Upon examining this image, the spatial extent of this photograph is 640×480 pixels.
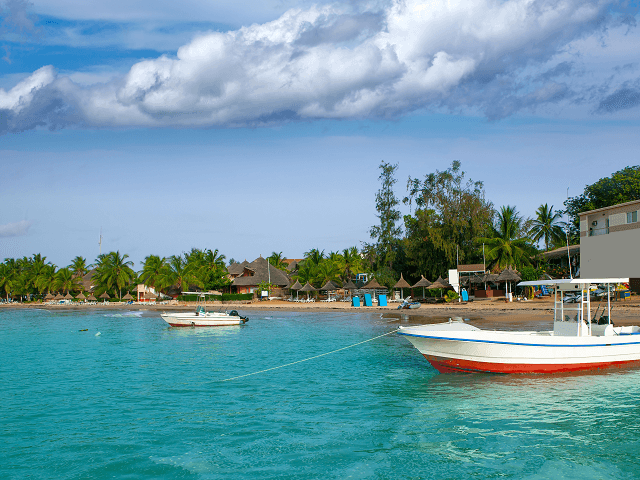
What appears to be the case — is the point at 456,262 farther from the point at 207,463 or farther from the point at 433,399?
the point at 207,463

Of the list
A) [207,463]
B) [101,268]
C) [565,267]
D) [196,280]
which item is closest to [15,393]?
[207,463]

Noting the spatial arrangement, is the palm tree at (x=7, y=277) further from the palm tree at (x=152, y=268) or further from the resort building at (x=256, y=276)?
the resort building at (x=256, y=276)

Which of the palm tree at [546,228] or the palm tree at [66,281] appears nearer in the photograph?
the palm tree at [546,228]

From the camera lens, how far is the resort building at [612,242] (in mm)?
41562

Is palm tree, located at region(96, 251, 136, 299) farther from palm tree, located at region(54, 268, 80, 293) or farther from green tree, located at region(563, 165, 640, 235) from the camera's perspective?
green tree, located at region(563, 165, 640, 235)

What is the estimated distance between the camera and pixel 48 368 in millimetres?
21297

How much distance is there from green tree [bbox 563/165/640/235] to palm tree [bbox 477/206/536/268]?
6.32 meters

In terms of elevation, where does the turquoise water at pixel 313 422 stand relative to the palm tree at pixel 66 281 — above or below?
below

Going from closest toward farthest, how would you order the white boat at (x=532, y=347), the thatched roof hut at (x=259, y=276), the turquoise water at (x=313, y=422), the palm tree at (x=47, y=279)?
the turquoise water at (x=313, y=422), the white boat at (x=532, y=347), the thatched roof hut at (x=259, y=276), the palm tree at (x=47, y=279)

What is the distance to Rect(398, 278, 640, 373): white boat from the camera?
51.3 feet

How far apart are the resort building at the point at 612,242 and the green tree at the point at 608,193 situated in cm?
595

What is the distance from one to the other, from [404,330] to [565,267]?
42.0 meters

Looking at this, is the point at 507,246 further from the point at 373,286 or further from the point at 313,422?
the point at 313,422

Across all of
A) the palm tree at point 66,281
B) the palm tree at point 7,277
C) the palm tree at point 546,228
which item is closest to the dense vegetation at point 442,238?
the palm tree at point 546,228
